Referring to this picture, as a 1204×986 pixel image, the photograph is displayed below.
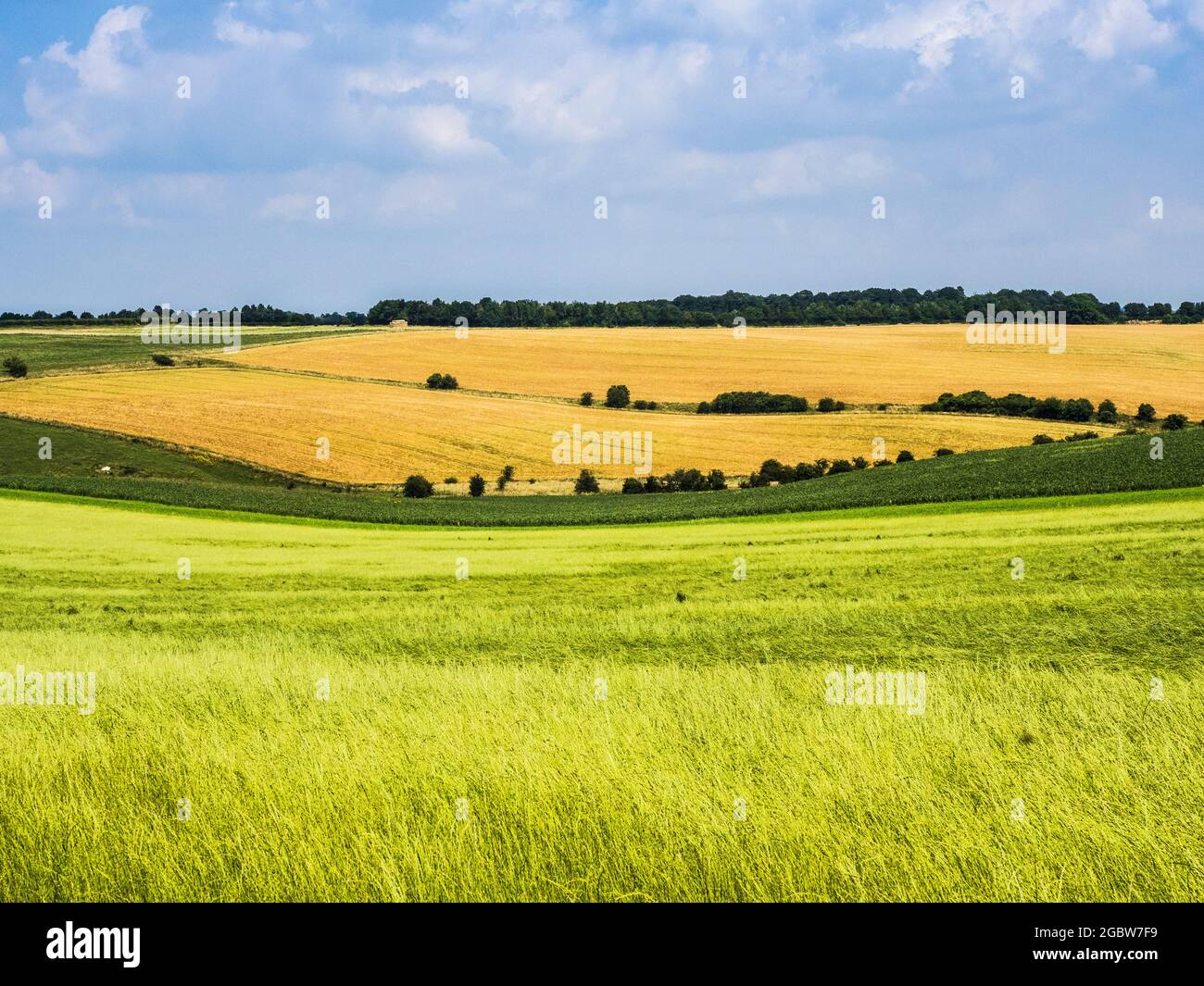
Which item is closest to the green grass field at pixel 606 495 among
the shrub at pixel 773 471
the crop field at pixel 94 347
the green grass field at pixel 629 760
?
the shrub at pixel 773 471

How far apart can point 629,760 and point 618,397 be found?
8705 cm

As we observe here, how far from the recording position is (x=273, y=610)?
19.8 m

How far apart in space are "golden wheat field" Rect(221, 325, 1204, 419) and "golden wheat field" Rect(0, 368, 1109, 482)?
34.9 ft

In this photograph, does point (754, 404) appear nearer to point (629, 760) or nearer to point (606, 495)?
point (606, 495)

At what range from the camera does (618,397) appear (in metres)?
93.2

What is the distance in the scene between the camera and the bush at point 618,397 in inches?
3659

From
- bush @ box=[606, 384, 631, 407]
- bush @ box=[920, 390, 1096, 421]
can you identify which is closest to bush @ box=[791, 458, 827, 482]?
bush @ box=[920, 390, 1096, 421]

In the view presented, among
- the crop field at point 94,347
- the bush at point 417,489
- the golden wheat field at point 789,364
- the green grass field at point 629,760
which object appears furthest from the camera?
the crop field at point 94,347

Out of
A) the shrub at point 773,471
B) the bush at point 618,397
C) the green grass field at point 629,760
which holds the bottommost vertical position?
the shrub at point 773,471

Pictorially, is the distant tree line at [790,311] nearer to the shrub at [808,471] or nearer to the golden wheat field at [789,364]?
the golden wheat field at [789,364]

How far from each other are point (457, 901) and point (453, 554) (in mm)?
25037

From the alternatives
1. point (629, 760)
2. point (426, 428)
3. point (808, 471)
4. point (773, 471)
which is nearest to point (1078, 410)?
point (808, 471)

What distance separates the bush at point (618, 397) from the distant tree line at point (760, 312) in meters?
77.1
